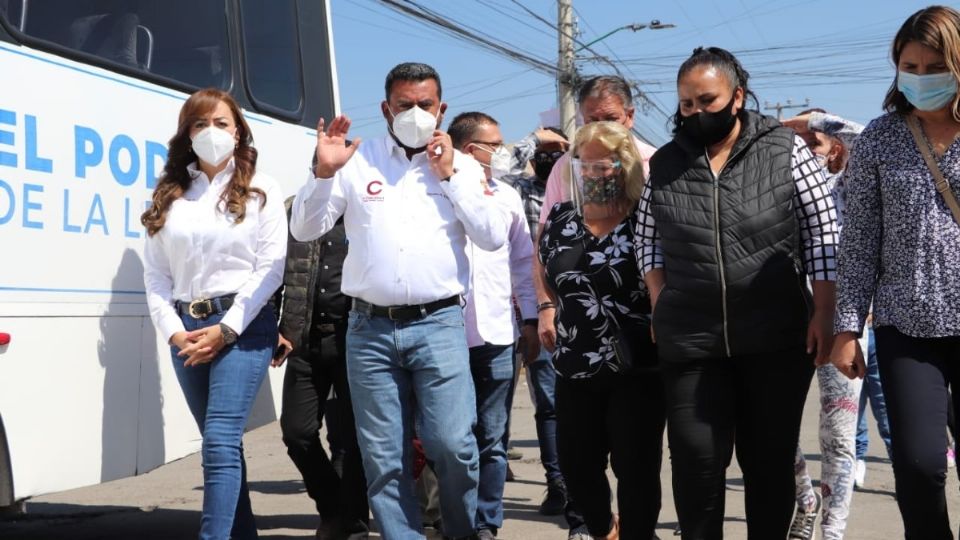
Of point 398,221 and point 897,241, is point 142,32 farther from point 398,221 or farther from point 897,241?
point 897,241

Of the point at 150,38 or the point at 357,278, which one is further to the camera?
the point at 150,38

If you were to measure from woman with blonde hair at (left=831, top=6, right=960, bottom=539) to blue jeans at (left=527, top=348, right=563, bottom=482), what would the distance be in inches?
122

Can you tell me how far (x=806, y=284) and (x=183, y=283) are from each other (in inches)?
101

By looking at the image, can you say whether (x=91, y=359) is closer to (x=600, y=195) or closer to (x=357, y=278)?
(x=357, y=278)

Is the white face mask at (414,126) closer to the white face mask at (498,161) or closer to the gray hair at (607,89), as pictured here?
the gray hair at (607,89)

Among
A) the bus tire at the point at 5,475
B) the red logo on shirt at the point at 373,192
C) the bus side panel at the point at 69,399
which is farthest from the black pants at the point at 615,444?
the bus tire at the point at 5,475

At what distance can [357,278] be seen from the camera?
5.23 metres

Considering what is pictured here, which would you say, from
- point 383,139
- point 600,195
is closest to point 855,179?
point 600,195

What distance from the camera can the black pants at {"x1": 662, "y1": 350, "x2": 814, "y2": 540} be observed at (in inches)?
183

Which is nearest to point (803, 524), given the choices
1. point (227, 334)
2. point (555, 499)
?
point (555, 499)

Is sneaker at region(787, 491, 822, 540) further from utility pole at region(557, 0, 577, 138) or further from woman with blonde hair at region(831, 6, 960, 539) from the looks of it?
utility pole at region(557, 0, 577, 138)

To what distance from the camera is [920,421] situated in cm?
410

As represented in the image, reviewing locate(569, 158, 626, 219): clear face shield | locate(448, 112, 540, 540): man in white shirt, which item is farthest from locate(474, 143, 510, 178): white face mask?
locate(569, 158, 626, 219): clear face shield

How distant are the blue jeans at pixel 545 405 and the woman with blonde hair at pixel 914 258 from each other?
309 centimetres
